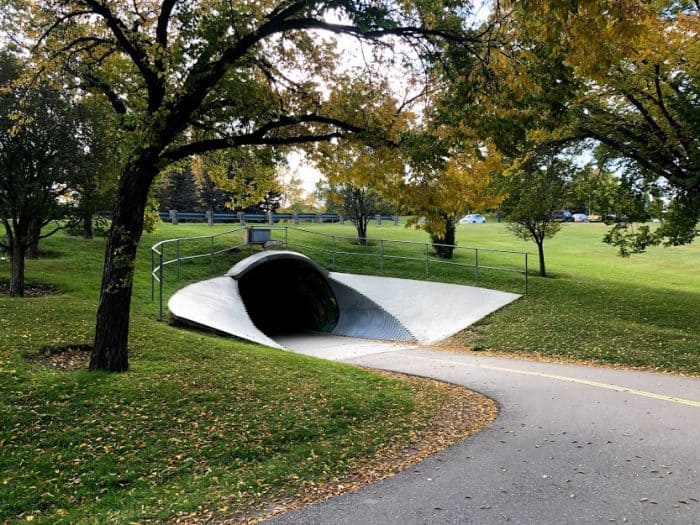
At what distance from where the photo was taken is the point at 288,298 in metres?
20.8

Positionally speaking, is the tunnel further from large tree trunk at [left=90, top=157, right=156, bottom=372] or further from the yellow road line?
large tree trunk at [left=90, top=157, right=156, bottom=372]

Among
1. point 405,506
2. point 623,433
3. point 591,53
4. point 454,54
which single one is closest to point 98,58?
point 454,54

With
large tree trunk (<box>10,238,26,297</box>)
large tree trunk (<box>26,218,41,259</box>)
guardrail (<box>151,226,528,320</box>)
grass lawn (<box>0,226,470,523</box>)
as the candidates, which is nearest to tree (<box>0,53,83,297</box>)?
large tree trunk (<box>10,238,26,297</box>)

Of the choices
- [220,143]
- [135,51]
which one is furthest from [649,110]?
[135,51]

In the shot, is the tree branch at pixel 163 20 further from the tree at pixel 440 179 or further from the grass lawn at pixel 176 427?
the grass lawn at pixel 176 427

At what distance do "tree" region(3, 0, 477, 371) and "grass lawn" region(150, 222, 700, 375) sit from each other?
7.48 meters

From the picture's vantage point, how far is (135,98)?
866cm

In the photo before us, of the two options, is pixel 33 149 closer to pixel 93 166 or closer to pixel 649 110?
pixel 93 166

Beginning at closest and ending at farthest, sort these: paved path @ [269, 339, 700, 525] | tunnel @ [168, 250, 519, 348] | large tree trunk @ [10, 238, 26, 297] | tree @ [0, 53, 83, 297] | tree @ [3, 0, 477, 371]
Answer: paved path @ [269, 339, 700, 525]
tree @ [3, 0, 477, 371]
tree @ [0, 53, 83, 297]
large tree trunk @ [10, 238, 26, 297]
tunnel @ [168, 250, 519, 348]

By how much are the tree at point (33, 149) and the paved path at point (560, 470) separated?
9.77 m

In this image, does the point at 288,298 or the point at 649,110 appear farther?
the point at 288,298

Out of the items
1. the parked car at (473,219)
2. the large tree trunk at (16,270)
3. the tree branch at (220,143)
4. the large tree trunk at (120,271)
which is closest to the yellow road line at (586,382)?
the tree branch at (220,143)

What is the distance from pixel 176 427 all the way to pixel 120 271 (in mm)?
2323

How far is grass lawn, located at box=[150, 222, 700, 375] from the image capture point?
12.0 m
